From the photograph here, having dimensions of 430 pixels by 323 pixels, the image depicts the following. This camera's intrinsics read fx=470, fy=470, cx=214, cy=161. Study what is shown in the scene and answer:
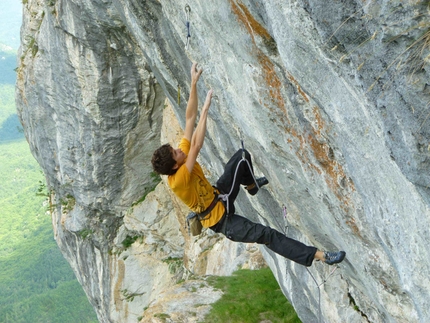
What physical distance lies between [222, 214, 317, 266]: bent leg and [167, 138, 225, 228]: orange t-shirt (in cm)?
21

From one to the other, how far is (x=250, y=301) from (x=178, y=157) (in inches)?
228

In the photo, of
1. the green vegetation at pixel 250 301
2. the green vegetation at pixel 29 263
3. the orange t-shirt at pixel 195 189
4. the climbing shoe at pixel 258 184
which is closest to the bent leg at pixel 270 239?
the orange t-shirt at pixel 195 189

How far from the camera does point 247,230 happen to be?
5.92m

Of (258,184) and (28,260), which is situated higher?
(258,184)

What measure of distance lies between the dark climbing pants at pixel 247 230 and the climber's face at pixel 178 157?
0.93m

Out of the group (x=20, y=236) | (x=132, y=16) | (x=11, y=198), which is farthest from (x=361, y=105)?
(x=11, y=198)

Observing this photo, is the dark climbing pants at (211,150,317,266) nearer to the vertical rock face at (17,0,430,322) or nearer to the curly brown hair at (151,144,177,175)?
the vertical rock face at (17,0,430,322)

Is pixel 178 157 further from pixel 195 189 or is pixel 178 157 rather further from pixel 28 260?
pixel 28 260

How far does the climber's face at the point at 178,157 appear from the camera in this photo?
529cm

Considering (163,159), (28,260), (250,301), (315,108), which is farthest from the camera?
(28,260)

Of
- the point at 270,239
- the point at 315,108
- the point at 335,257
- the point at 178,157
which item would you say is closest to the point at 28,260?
the point at 270,239

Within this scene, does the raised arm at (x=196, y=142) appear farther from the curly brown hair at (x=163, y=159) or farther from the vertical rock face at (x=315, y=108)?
the vertical rock face at (x=315, y=108)

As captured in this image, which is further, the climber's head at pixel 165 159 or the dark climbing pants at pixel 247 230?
the dark climbing pants at pixel 247 230

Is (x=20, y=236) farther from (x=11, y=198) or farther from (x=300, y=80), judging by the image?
(x=300, y=80)
